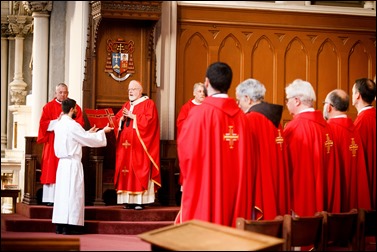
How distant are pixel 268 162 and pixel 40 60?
6.10 m

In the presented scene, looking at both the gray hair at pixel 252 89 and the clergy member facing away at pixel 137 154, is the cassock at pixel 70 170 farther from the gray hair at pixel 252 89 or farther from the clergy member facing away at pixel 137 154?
the gray hair at pixel 252 89

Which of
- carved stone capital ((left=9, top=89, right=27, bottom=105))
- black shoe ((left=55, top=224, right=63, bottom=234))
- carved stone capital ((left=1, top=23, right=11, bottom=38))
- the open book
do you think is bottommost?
black shoe ((left=55, top=224, right=63, bottom=234))

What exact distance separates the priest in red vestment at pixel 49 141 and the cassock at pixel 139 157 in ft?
2.40

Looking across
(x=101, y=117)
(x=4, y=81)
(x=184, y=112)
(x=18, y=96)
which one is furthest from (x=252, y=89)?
(x=4, y=81)

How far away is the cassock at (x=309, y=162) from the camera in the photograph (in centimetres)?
667

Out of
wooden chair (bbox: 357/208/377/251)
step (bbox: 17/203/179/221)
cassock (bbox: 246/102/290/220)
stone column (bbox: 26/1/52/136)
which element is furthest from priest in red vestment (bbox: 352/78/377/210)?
stone column (bbox: 26/1/52/136)

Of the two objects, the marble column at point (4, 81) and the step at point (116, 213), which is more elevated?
the marble column at point (4, 81)

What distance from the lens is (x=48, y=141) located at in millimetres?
10133

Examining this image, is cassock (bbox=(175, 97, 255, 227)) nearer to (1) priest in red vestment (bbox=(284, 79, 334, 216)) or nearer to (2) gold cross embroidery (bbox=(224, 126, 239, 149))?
(2) gold cross embroidery (bbox=(224, 126, 239, 149))

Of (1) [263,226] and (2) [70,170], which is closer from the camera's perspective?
(1) [263,226]

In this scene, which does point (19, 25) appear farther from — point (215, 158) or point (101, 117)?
point (215, 158)

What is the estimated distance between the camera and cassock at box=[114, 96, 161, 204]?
9.70m

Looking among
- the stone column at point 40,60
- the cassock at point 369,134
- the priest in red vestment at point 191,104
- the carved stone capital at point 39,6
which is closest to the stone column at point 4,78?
the stone column at point 40,60

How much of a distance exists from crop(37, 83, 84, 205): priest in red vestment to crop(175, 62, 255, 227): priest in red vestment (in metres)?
4.27
